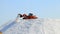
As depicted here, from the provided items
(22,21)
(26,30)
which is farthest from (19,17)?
(26,30)

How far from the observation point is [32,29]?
928 mm

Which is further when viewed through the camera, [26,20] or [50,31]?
[26,20]

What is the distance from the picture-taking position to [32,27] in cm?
95

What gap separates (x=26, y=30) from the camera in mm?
920

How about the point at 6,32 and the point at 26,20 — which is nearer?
the point at 6,32

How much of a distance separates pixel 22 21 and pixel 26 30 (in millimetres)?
124

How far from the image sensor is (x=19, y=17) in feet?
3.63

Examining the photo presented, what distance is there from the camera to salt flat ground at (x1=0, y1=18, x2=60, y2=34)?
2.98 ft

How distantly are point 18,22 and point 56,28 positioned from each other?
24 centimetres

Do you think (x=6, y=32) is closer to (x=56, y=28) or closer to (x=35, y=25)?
(x=35, y=25)


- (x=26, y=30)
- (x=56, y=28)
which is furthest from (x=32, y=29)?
(x=56, y=28)

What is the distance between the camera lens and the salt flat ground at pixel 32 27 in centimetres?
91

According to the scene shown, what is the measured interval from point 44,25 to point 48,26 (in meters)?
0.02

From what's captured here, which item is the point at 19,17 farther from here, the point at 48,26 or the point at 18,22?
the point at 48,26
